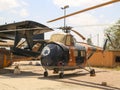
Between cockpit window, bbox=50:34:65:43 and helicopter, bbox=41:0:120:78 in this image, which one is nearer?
helicopter, bbox=41:0:120:78

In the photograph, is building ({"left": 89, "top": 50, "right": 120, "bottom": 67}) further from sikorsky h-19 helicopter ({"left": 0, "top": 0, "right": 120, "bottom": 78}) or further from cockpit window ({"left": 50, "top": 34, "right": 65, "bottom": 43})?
cockpit window ({"left": 50, "top": 34, "right": 65, "bottom": 43})

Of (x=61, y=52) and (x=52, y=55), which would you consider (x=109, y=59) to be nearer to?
(x=61, y=52)

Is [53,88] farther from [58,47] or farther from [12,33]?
[12,33]

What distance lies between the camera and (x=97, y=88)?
13.4 meters

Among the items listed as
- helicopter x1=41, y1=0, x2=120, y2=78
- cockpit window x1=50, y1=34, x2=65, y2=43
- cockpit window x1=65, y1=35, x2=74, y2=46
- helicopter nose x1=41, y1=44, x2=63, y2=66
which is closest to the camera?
helicopter nose x1=41, y1=44, x2=63, y2=66

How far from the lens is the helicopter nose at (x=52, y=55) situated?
17531mm

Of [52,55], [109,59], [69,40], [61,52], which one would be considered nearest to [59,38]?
[69,40]

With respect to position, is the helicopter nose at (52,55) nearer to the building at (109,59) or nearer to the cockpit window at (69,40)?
the cockpit window at (69,40)

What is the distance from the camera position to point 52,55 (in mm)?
17531

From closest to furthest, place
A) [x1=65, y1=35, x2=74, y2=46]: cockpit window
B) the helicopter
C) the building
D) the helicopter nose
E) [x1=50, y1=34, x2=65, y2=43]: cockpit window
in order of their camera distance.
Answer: the helicopter nose
the helicopter
[x1=50, y1=34, x2=65, y2=43]: cockpit window
[x1=65, y1=35, x2=74, y2=46]: cockpit window
the building

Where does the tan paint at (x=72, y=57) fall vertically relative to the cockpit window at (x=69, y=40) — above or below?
below

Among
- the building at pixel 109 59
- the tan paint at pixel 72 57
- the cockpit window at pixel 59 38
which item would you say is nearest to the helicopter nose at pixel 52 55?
the cockpit window at pixel 59 38

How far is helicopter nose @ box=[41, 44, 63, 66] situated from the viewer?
17531mm

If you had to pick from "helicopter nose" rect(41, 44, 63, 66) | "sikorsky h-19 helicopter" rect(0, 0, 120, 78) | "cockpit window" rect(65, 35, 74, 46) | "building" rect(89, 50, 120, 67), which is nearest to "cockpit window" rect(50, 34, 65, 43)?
"sikorsky h-19 helicopter" rect(0, 0, 120, 78)
